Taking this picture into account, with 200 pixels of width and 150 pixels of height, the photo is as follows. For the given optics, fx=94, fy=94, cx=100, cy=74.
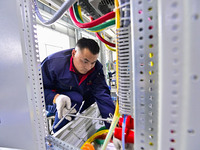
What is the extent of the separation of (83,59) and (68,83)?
353 millimetres

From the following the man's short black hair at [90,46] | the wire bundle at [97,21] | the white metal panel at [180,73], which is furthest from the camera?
the man's short black hair at [90,46]

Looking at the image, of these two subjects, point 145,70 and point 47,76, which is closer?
point 145,70

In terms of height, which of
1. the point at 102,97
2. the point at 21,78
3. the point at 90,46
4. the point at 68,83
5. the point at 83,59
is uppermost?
the point at 90,46

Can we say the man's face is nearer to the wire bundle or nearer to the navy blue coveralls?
the navy blue coveralls

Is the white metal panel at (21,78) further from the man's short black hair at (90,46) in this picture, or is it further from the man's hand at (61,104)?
the man's short black hair at (90,46)

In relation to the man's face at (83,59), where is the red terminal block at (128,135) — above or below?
below

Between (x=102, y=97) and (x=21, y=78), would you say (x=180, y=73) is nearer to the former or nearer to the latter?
(x=21, y=78)

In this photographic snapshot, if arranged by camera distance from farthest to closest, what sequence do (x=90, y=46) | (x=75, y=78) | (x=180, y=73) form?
1. (x=75, y=78)
2. (x=90, y=46)
3. (x=180, y=73)

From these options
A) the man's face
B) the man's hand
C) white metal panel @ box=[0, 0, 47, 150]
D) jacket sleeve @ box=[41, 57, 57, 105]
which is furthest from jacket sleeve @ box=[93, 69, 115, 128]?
white metal panel @ box=[0, 0, 47, 150]

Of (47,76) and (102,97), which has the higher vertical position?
(47,76)

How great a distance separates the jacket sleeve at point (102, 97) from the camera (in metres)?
1.02

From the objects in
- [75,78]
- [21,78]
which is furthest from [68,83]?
[21,78]

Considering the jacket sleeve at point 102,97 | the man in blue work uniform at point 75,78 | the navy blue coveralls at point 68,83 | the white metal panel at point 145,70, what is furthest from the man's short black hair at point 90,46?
the white metal panel at point 145,70

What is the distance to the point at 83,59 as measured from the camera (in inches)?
39.0
